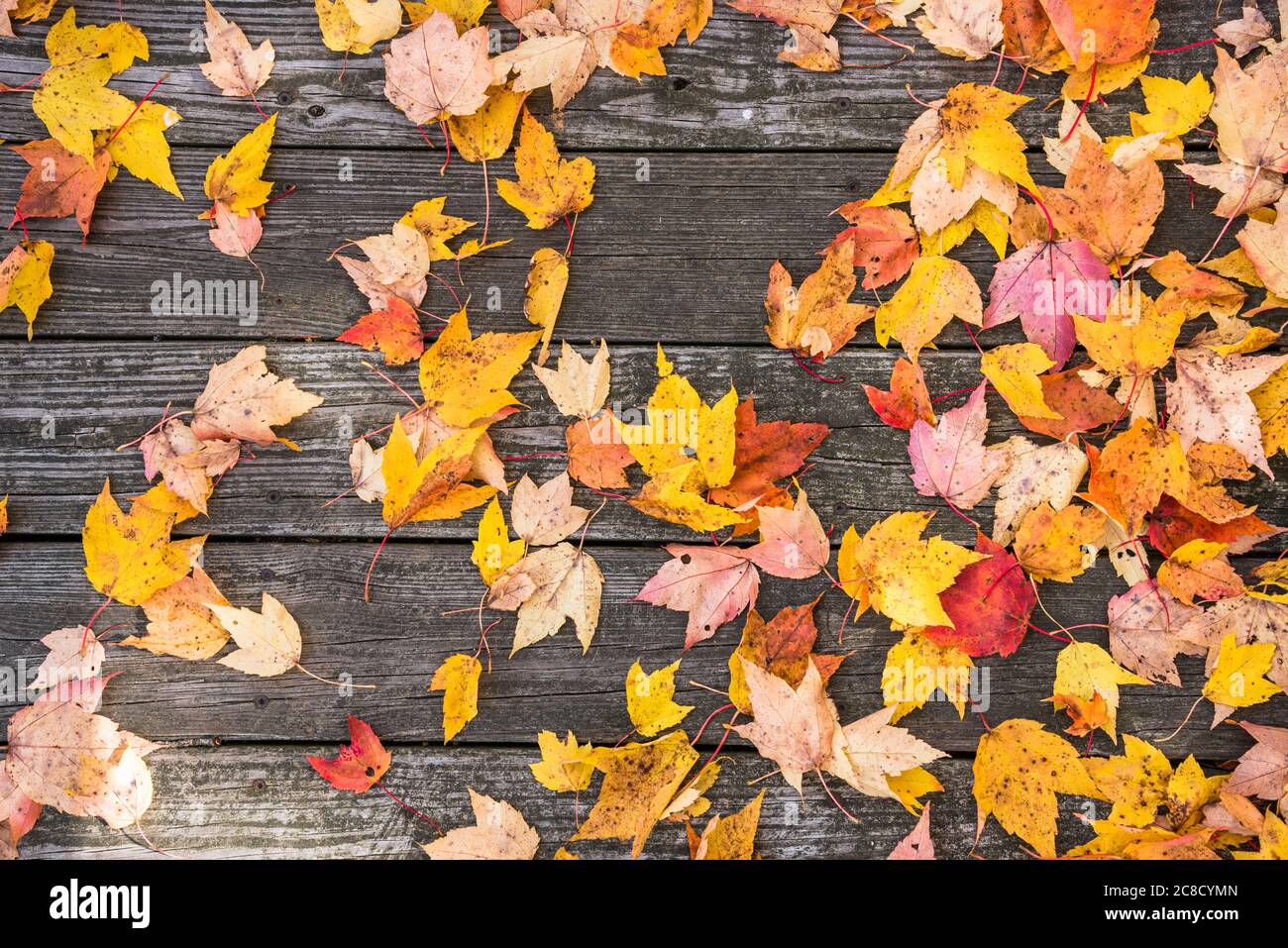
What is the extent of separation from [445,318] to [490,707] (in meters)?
0.69

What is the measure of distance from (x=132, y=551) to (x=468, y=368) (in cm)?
67

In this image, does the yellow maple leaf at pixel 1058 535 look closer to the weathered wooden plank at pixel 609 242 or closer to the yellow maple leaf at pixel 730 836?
the weathered wooden plank at pixel 609 242

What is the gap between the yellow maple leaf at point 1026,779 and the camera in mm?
1411

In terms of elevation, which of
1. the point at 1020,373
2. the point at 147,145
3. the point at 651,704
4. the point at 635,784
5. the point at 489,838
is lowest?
the point at 489,838

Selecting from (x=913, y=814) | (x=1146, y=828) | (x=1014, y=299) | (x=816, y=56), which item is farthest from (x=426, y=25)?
(x=1146, y=828)

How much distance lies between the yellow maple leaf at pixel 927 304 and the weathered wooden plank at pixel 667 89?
9.4 inches

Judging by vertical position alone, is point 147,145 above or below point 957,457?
above

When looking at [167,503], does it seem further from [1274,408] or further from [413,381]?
[1274,408]

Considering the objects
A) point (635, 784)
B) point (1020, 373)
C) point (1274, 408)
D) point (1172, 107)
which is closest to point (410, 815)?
point (635, 784)

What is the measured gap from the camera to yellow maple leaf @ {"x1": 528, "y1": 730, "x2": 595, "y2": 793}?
1446 millimetres

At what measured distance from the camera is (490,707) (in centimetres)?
147

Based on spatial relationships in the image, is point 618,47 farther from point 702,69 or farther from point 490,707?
point 490,707

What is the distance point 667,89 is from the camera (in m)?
1.46

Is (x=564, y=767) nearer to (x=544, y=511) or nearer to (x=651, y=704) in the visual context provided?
(x=651, y=704)
